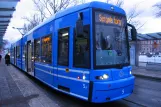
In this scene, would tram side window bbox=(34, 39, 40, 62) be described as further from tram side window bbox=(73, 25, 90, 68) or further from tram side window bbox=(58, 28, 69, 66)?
tram side window bbox=(73, 25, 90, 68)

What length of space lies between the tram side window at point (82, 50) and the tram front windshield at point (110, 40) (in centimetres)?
27

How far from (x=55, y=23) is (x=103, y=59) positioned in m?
2.92

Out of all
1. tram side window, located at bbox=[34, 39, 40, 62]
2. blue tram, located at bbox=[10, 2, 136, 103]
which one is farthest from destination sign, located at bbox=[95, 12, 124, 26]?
tram side window, located at bbox=[34, 39, 40, 62]

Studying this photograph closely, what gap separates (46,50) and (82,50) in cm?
329

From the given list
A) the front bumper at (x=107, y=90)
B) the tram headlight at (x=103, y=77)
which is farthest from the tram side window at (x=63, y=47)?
the front bumper at (x=107, y=90)

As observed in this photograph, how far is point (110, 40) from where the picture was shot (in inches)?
269

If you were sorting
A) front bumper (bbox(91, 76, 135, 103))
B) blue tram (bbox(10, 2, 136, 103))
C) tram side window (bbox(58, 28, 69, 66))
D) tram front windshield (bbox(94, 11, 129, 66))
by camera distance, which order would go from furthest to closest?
tram side window (bbox(58, 28, 69, 66)) < tram front windshield (bbox(94, 11, 129, 66)) < blue tram (bbox(10, 2, 136, 103)) < front bumper (bbox(91, 76, 135, 103))

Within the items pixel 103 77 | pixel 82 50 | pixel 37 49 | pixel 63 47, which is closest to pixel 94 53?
pixel 82 50

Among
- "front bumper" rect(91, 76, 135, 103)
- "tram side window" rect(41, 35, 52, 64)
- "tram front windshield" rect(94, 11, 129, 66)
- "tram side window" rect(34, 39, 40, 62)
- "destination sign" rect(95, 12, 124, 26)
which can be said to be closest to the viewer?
"front bumper" rect(91, 76, 135, 103)

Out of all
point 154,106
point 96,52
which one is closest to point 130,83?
point 154,106

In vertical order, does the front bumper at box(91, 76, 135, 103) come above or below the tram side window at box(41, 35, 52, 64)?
below

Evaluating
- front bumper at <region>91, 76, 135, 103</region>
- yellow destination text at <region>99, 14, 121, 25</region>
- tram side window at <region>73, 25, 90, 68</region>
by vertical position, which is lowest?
front bumper at <region>91, 76, 135, 103</region>

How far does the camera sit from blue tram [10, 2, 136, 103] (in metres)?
6.39

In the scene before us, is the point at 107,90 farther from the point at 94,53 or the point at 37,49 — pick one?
the point at 37,49
